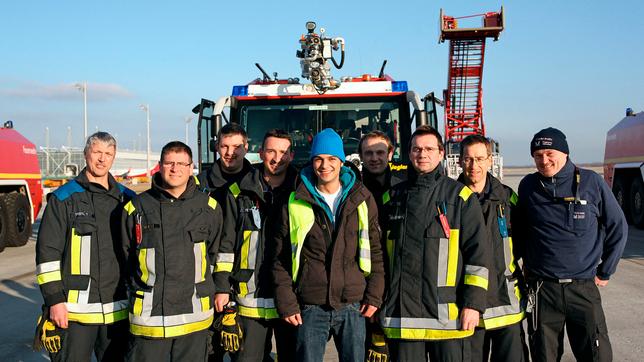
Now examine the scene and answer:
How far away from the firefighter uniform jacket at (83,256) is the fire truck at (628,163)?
11.1 m

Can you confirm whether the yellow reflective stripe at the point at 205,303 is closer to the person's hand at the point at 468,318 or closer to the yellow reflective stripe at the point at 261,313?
the yellow reflective stripe at the point at 261,313

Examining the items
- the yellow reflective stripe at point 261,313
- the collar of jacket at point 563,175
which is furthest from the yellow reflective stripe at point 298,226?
the collar of jacket at point 563,175

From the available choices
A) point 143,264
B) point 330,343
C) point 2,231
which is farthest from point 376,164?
point 2,231

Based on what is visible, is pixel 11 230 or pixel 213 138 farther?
pixel 11 230

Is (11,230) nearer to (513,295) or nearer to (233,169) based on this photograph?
(233,169)

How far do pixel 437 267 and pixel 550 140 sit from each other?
1131 mm

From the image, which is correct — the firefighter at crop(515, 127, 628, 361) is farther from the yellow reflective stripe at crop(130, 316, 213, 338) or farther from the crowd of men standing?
the yellow reflective stripe at crop(130, 316, 213, 338)

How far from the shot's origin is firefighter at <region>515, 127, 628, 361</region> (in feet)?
10.9

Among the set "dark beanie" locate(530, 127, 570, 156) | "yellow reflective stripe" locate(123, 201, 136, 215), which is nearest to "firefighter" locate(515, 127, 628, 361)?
"dark beanie" locate(530, 127, 570, 156)

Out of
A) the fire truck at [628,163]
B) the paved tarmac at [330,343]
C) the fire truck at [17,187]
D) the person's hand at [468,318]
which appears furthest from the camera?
the fire truck at [628,163]

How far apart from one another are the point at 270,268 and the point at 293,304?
0.27 meters

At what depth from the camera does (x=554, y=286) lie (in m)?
3.36

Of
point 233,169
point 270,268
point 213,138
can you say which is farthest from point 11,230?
point 270,268

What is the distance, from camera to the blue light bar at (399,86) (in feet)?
20.7
